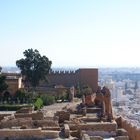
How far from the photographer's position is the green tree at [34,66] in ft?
143

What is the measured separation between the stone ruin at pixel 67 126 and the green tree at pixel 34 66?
1566cm

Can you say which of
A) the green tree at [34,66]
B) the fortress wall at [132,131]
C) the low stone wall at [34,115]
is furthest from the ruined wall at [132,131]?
the green tree at [34,66]

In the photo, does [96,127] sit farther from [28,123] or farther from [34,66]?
[34,66]

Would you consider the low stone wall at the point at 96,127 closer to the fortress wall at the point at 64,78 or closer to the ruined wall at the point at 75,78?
the ruined wall at the point at 75,78

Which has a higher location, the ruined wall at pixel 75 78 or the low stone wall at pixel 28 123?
the ruined wall at pixel 75 78

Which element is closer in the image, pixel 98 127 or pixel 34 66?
pixel 98 127

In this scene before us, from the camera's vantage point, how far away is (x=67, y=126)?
21.7 metres

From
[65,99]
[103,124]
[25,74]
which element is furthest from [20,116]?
[25,74]

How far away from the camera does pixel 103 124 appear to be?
22469 millimetres

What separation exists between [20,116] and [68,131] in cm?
491

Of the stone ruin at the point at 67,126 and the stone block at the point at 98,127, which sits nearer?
the stone ruin at the point at 67,126

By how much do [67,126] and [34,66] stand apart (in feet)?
73.2

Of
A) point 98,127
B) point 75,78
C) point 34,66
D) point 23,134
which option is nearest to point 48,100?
point 34,66

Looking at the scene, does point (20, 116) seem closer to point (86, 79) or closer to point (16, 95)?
point (16, 95)
